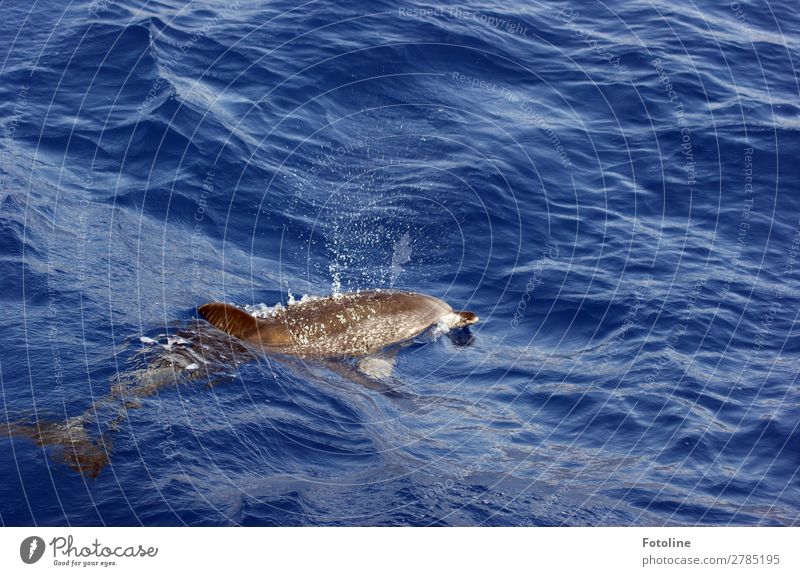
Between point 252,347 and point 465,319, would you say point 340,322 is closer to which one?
point 252,347

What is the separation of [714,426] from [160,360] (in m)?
9.05

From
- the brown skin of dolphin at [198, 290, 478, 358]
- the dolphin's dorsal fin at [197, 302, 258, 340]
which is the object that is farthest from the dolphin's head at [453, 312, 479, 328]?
the dolphin's dorsal fin at [197, 302, 258, 340]

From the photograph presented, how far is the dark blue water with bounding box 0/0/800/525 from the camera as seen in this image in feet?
43.3

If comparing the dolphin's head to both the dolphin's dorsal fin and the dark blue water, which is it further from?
the dolphin's dorsal fin

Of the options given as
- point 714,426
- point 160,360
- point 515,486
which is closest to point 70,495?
point 160,360

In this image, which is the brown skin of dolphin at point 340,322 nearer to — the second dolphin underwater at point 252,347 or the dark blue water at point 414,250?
the second dolphin underwater at point 252,347

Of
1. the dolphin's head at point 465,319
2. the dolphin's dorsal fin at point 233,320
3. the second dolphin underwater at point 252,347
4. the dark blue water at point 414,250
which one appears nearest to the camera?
the second dolphin underwater at point 252,347

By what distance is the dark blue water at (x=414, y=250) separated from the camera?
13203 mm

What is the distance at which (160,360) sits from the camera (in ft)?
47.5

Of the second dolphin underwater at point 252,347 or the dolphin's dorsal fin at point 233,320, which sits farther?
the dolphin's dorsal fin at point 233,320

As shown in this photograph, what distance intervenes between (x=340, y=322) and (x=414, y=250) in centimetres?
423

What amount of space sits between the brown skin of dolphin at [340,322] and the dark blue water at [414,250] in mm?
507

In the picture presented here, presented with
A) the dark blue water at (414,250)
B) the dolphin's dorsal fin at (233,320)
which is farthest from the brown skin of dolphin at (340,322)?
the dark blue water at (414,250)

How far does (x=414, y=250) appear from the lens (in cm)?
1995
